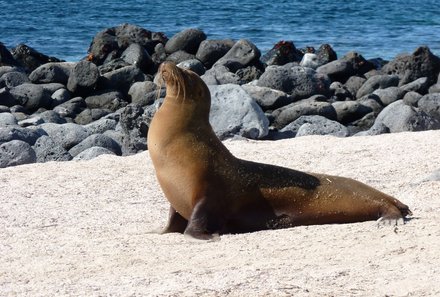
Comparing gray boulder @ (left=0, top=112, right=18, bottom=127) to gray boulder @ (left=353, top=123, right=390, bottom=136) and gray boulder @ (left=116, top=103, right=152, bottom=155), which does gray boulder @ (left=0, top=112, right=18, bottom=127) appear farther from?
gray boulder @ (left=353, top=123, right=390, bottom=136)

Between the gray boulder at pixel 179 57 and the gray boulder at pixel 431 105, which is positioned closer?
the gray boulder at pixel 431 105

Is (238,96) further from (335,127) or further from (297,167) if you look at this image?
(297,167)

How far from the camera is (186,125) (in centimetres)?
664

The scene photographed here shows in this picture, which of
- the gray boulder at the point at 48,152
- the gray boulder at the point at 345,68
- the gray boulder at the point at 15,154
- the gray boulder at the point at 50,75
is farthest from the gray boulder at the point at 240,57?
the gray boulder at the point at 15,154

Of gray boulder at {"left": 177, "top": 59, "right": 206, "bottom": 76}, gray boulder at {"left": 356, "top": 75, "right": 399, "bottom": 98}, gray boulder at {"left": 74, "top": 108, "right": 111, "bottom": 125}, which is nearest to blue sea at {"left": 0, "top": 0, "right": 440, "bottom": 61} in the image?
gray boulder at {"left": 177, "top": 59, "right": 206, "bottom": 76}

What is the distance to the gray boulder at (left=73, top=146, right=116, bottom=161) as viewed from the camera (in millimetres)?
11220

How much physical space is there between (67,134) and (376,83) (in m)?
7.81

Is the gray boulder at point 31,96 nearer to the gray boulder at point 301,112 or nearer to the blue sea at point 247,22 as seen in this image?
the gray boulder at point 301,112

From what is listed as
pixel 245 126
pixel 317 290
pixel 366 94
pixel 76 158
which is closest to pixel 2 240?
pixel 317 290

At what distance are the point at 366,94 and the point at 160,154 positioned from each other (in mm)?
12258

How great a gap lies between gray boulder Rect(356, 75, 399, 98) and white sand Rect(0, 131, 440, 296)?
9322 millimetres

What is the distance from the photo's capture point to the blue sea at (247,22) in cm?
3089

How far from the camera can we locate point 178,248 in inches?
234

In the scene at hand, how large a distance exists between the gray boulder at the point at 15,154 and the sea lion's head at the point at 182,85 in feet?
14.7
